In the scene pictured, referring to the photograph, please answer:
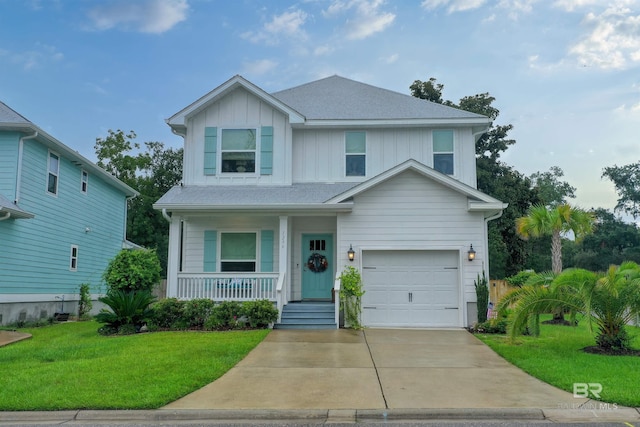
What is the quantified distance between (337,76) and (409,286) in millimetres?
9313

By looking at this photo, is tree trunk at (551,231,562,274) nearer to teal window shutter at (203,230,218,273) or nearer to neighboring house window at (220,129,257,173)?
neighboring house window at (220,129,257,173)

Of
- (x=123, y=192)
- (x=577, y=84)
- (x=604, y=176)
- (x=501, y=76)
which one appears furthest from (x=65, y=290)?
(x=604, y=176)

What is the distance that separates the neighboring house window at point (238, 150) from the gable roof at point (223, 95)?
1.03m

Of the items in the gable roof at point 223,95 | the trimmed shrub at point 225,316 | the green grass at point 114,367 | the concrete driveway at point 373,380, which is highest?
the gable roof at point 223,95

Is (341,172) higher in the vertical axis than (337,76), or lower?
lower

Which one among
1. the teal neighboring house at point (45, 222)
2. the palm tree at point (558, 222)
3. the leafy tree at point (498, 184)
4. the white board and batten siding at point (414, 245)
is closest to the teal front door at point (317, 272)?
the white board and batten siding at point (414, 245)

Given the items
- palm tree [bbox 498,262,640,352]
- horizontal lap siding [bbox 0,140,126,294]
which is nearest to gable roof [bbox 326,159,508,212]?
palm tree [bbox 498,262,640,352]

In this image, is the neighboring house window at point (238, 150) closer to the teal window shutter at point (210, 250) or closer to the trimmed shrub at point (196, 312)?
the teal window shutter at point (210, 250)

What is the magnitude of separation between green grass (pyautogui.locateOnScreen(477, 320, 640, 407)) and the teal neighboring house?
13014 millimetres

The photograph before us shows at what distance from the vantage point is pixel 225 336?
11133 mm

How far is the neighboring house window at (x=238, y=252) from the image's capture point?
14.7m

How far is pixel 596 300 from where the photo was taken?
8.91m

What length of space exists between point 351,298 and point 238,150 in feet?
19.3

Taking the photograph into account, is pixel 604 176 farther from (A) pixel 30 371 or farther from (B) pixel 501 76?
(A) pixel 30 371
